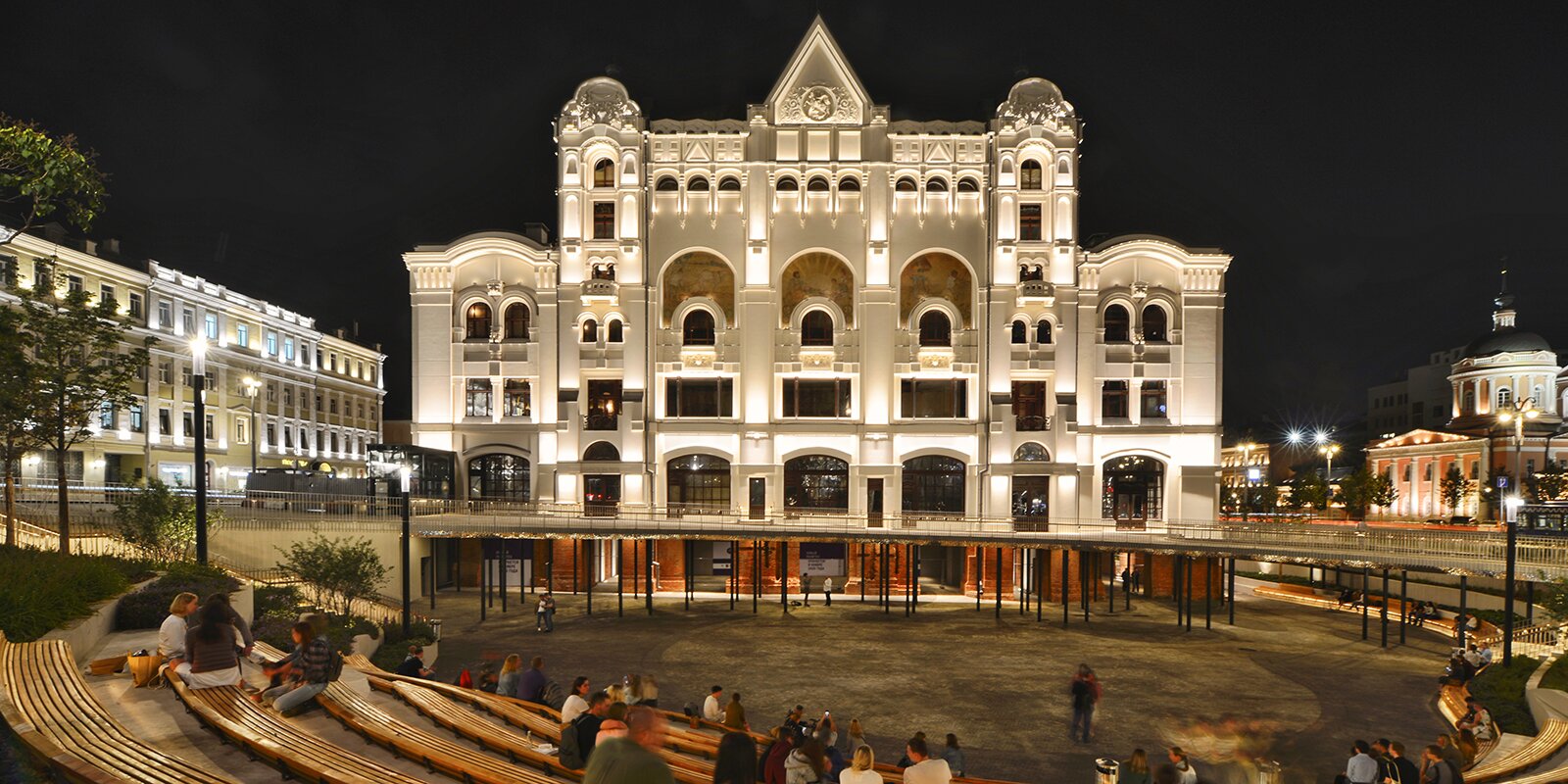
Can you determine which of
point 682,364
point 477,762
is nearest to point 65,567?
point 477,762

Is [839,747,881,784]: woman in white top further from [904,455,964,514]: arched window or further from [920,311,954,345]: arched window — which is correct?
[920,311,954,345]: arched window

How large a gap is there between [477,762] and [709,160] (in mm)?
46883

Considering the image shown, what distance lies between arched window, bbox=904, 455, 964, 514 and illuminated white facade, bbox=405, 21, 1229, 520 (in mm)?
171

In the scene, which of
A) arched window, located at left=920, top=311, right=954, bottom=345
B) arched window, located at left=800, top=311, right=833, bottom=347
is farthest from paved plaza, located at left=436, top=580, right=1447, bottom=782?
arched window, located at left=800, top=311, right=833, bottom=347

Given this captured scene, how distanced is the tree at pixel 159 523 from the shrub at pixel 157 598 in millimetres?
6976

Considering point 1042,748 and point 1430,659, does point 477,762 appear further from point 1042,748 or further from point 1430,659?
point 1430,659

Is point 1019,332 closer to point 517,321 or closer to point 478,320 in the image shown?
point 517,321

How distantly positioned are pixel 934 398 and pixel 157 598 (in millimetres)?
41892

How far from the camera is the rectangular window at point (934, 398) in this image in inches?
2146

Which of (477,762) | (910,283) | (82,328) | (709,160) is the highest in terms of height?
(709,160)

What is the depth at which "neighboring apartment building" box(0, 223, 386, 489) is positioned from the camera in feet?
175

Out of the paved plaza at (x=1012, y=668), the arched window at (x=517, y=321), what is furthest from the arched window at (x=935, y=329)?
the arched window at (x=517, y=321)

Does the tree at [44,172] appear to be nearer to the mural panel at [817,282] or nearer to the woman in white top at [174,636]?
the woman in white top at [174,636]

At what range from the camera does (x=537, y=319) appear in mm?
55562
